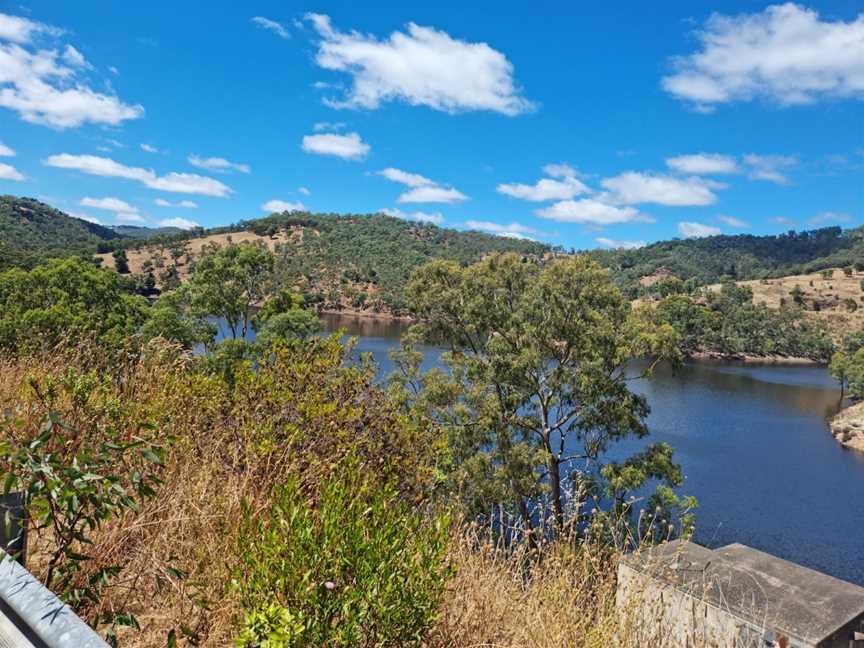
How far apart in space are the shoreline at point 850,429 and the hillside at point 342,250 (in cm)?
3365

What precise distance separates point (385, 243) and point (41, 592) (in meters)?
127

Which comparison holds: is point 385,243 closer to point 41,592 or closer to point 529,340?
point 529,340

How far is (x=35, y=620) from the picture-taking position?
1098 millimetres

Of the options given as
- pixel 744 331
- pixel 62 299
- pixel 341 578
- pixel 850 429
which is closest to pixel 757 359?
pixel 744 331

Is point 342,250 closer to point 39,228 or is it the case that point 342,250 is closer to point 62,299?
point 39,228

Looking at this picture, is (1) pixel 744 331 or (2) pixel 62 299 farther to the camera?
(1) pixel 744 331

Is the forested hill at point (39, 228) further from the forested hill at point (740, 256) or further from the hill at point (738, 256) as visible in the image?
the forested hill at point (740, 256)

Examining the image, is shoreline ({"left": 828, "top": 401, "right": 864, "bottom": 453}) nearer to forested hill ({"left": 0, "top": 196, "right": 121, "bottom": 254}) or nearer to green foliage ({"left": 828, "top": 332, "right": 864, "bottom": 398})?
green foliage ({"left": 828, "top": 332, "right": 864, "bottom": 398})

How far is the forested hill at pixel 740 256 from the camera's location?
12637 centimetres

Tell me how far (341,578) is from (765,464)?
32.7m

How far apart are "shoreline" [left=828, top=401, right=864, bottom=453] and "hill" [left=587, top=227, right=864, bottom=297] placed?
6811 centimetres

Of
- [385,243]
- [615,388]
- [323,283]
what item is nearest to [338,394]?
[615,388]

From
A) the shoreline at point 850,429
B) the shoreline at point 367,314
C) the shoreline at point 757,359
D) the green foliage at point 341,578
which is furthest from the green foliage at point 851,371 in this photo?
the green foliage at point 341,578

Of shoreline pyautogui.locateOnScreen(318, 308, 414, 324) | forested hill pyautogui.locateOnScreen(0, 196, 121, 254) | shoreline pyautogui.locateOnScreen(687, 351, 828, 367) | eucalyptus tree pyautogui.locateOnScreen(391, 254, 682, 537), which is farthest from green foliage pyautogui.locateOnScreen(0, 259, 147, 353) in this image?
forested hill pyautogui.locateOnScreen(0, 196, 121, 254)
